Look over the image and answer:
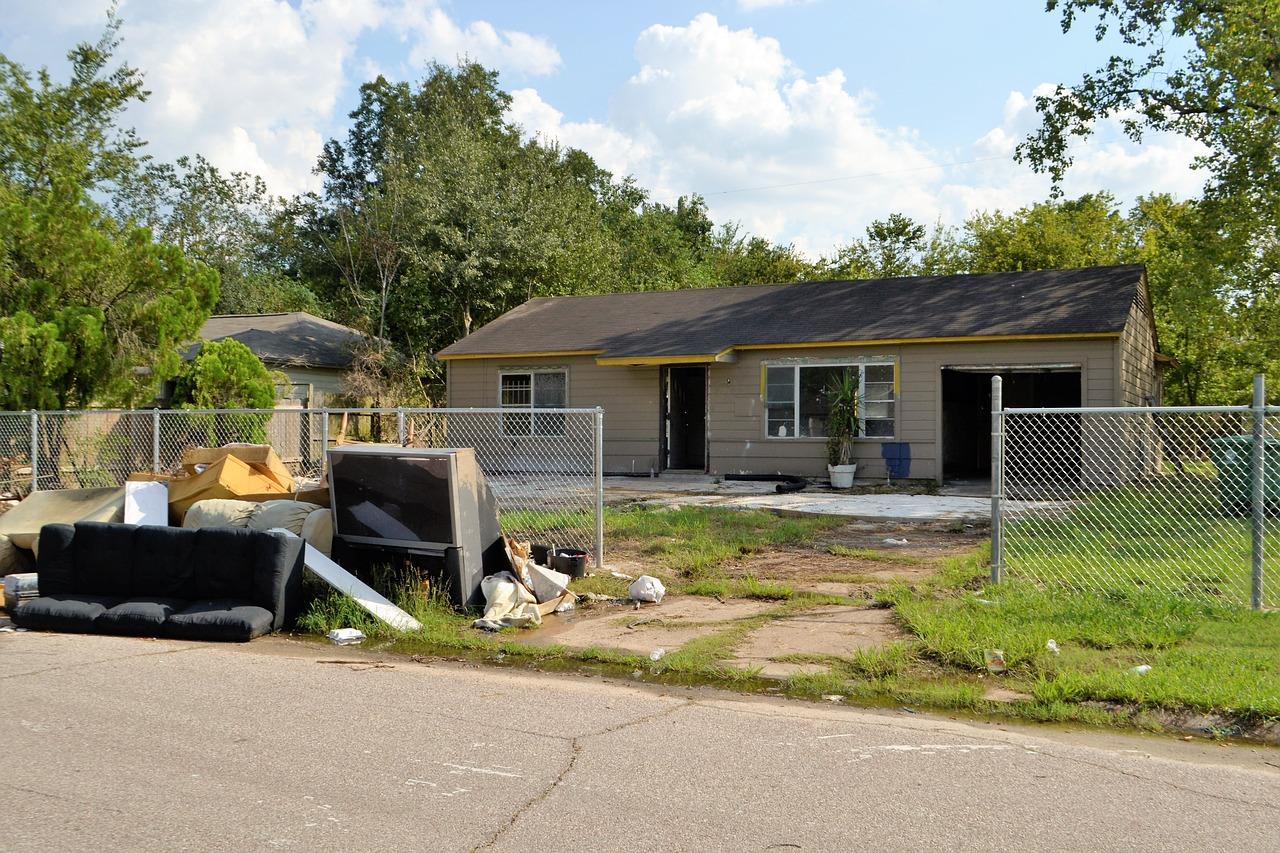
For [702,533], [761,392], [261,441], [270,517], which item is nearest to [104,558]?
[270,517]

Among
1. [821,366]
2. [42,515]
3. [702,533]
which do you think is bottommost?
[702,533]

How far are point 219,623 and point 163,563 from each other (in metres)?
0.88

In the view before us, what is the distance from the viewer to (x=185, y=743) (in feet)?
15.6

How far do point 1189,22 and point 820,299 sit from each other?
884cm

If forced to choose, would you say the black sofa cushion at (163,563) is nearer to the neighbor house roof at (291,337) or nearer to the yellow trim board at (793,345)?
the yellow trim board at (793,345)

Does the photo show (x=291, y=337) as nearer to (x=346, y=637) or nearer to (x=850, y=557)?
(x=850, y=557)

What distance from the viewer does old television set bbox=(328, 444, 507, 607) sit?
26.1ft

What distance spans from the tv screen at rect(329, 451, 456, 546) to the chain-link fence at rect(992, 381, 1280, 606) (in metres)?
4.50

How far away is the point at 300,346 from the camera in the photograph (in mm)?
26859

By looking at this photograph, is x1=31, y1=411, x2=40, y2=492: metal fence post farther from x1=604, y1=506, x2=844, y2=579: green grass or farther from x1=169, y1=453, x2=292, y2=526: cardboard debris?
x1=604, y1=506, x2=844, y2=579: green grass

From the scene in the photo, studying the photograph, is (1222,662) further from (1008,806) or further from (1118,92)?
(1118,92)

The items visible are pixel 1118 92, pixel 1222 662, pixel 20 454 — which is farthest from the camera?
pixel 1118 92

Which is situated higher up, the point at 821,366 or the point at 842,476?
the point at 821,366

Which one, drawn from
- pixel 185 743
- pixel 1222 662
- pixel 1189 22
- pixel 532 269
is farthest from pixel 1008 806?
pixel 532 269
